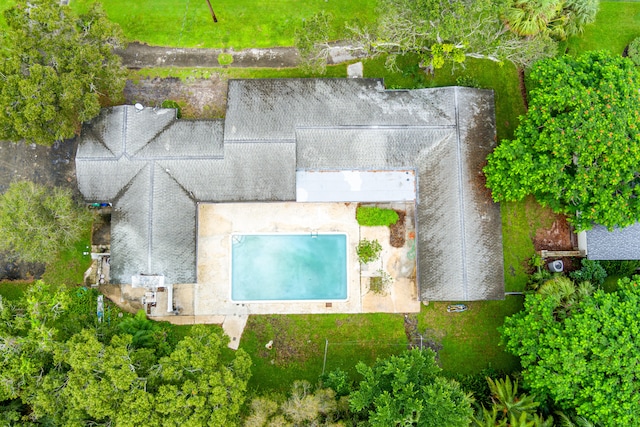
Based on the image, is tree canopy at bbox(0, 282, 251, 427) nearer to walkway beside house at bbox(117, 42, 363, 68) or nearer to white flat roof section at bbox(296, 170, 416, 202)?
white flat roof section at bbox(296, 170, 416, 202)

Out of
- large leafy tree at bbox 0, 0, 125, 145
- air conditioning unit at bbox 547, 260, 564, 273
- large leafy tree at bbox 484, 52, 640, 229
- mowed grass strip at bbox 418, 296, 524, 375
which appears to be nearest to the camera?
large leafy tree at bbox 484, 52, 640, 229

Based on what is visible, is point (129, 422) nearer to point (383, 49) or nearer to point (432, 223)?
point (432, 223)

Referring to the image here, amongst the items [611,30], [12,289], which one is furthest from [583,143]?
[12,289]

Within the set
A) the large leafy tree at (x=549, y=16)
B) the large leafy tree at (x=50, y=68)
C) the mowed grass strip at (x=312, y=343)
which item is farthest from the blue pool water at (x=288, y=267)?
the large leafy tree at (x=549, y=16)

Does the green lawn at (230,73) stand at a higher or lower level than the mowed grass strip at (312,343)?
higher

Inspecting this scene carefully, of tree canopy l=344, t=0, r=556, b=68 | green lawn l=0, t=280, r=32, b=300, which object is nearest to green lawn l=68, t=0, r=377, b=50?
tree canopy l=344, t=0, r=556, b=68

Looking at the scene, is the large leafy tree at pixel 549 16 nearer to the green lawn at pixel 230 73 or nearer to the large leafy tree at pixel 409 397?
the green lawn at pixel 230 73
